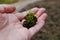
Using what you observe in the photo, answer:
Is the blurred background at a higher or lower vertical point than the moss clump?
lower

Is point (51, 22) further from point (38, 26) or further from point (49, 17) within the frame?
point (38, 26)

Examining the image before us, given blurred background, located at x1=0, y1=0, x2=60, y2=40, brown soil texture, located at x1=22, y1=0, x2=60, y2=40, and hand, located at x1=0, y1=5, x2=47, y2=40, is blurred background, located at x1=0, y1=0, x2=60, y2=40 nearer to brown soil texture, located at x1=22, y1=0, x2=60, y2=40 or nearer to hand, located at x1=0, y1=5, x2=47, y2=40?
brown soil texture, located at x1=22, y1=0, x2=60, y2=40

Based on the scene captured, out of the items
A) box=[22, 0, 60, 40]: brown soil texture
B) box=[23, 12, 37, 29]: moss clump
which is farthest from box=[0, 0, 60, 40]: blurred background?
box=[23, 12, 37, 29]: moss clump

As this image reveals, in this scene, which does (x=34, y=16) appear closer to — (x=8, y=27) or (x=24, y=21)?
(x=24, y=21)

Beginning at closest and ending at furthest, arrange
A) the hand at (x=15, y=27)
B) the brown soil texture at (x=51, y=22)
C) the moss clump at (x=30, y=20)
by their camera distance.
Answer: the hand at (x=15, y=27) < the moss clump at (x=30, y=20) < the brown soil texture at (x=51, y=22)

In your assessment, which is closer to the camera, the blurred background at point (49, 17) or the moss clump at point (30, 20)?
the moss clump at point (30, 20)

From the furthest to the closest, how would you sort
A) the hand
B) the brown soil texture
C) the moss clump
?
the brown soil texture < the moss clump < the hand

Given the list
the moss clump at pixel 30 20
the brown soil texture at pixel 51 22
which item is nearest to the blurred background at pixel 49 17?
the brown soil texture at pixel 51 22

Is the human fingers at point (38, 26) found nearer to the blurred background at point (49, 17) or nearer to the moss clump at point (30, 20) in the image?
the moss clump at point (30, 20)
